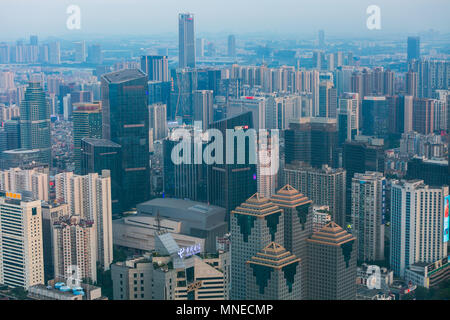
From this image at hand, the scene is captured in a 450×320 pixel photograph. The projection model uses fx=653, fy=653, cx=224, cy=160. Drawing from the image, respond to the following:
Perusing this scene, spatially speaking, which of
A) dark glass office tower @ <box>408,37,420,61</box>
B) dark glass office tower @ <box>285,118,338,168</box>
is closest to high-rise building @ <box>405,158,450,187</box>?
dark glass office tower @ <box>285,118,338,168</box>

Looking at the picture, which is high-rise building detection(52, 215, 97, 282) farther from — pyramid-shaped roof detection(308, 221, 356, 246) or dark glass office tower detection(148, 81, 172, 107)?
dark glass office tower detection(148, 81, 172, 107)

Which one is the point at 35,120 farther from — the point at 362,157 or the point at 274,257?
the point at 274,257

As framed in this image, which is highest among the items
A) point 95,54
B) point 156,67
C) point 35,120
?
point 95,54

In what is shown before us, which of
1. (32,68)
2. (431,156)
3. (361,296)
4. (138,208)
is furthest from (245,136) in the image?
(361,296)

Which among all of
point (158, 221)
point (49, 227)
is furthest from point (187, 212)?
point (49, 227)

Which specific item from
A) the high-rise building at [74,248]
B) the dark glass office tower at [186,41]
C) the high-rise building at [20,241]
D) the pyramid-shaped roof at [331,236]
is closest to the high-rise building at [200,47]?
the dark glass office tower at [186,41]

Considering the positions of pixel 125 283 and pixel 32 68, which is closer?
pixel 125 283
